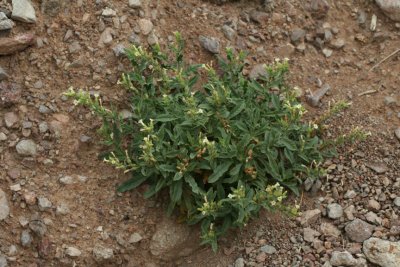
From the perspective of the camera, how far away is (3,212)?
15.1 ft

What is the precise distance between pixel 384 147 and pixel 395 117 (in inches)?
13.6

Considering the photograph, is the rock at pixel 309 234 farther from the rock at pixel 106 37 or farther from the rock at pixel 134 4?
the rock at pixel 134 4

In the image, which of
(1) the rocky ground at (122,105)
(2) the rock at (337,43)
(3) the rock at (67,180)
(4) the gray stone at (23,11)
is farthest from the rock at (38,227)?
(2) the rock at (337,43)

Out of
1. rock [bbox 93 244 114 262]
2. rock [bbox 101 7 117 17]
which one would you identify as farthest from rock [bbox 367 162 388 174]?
rock [bbox 101 7 117 17]

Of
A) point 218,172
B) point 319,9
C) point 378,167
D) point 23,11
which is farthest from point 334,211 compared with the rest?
point 23,11

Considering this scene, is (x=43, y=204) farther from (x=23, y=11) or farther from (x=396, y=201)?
(x=396, y=201)

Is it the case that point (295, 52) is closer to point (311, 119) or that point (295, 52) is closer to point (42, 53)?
point (311, 119)

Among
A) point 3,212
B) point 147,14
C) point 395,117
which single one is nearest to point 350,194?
point 395,117

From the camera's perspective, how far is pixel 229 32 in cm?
541

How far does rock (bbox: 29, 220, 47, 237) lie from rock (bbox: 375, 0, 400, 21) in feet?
11.9

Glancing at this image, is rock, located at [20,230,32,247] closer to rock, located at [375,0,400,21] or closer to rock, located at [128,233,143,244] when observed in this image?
rock, located at [128,233,143,244]

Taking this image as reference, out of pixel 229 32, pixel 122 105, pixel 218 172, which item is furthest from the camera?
pixel 229 32

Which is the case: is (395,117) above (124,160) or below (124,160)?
above

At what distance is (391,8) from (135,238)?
3175mm
